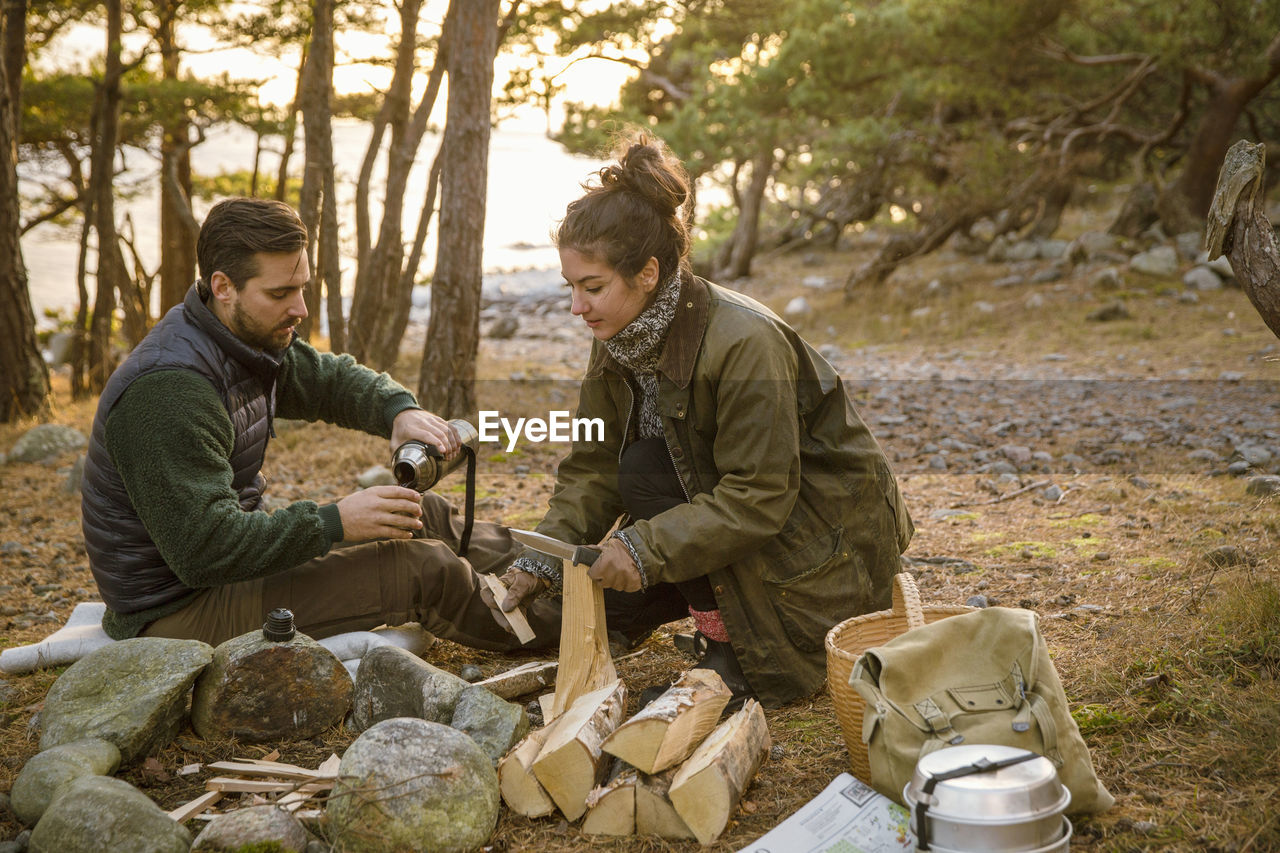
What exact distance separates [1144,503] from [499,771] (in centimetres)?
344

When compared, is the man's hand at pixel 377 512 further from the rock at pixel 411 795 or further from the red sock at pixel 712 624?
the red sock at pixel 712 624

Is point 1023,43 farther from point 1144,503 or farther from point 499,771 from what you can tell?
point 499,771

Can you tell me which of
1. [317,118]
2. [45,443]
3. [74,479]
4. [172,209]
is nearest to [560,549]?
[74,479]

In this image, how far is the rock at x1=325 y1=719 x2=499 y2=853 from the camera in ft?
7.17

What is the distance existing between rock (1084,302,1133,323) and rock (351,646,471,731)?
917cm

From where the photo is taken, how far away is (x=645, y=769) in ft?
7.61

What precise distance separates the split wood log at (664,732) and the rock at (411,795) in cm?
32

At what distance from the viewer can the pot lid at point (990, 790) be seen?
182 cm

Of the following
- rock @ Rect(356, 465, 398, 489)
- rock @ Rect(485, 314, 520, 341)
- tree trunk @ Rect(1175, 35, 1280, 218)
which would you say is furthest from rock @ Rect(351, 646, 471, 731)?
tree trunk @ Rect(1175, 35, 1280, 218)

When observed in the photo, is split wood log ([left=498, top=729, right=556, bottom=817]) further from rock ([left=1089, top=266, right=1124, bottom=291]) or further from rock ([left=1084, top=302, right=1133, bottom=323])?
rock ([left=1089, top=266, right=1124, bottom=291])

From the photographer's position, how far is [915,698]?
88.1 inches

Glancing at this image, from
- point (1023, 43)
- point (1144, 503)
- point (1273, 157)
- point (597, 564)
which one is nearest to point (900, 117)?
point (1023, 43)

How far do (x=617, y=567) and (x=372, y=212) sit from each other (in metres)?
33.3

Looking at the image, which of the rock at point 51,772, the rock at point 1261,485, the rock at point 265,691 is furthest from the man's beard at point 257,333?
the rock at point 1261,485
